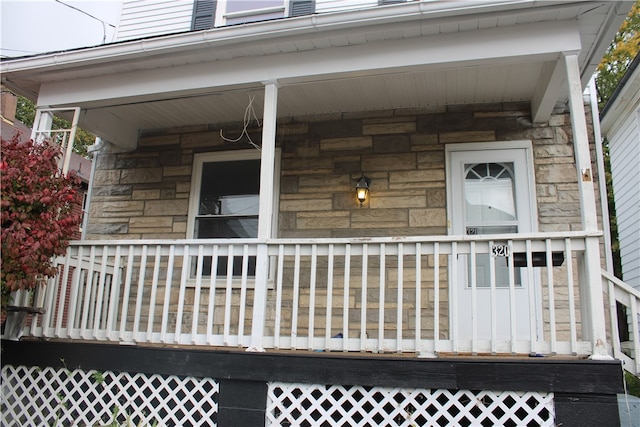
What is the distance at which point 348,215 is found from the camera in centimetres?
499

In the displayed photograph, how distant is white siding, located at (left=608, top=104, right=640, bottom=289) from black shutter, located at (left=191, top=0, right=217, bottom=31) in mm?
5354

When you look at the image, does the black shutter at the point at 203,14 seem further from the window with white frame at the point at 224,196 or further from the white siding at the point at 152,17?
the window with white frame at the point at 224,196

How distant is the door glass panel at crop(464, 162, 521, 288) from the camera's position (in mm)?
4695

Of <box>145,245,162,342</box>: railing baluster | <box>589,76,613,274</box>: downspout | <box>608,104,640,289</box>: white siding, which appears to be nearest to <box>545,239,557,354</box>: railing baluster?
<box>589,76,613,274</box>: downspout

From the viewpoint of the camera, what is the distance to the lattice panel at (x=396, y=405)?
3035 millimetres

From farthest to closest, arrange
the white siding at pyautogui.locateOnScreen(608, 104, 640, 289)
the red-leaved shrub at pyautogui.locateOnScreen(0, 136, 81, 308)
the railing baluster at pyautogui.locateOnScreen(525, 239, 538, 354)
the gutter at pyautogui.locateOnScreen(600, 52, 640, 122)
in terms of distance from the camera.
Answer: the white siding at pyautogui.locateOnScreen(608, 104, 640, 289) < the gutter at pyautogui.locateOnScreen(600, 52, 640, 122) < the red-leaved shrub at pyautogui.locateOnScreen(0, 136, 81, 308) < the railing baluster at pyautogui.locateOnScreen(525, 239, 538, 354)

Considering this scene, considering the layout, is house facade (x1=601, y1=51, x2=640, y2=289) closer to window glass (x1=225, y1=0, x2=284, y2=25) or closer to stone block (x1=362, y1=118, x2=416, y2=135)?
stone block (x1=362, y1=118, x2=416, y2=135)

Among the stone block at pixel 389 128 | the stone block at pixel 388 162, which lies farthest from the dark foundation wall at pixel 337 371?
the stone block at pixel 389 128

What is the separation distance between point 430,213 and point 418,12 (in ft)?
6.39

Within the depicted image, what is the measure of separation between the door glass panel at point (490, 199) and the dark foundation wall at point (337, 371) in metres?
1.65

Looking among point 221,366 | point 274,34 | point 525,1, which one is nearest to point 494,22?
point 525,1

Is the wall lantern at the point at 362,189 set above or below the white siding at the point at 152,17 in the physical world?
below

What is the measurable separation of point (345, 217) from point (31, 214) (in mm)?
2759

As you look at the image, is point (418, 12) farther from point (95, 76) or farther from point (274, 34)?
point (95, 76)
